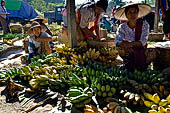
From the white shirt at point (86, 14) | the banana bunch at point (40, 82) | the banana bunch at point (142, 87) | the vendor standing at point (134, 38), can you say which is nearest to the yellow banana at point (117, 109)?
the banana bunch at point (142, 87)

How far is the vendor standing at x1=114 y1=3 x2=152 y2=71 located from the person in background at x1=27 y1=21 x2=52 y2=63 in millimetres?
1626

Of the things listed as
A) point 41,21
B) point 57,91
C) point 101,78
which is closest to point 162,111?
point 101,78

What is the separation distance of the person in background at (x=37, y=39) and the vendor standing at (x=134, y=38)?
163 cm

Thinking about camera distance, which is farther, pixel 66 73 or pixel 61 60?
pixel 61 60

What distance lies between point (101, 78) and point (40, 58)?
6.02 ft

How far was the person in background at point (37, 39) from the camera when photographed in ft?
12.4

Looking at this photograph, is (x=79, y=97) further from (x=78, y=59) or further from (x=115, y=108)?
(x=78, y=59)

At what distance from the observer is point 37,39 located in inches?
150

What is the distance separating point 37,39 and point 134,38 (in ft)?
6.42

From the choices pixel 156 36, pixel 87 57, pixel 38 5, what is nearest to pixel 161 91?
pixel 87 57

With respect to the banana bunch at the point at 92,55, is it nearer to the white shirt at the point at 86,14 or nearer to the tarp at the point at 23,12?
the white shirt at the point at 86,14

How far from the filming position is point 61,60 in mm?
3498

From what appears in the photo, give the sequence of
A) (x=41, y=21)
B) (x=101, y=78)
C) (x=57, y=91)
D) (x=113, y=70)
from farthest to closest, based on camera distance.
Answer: (x=41, y=21) → (x=113, y=70) → (x=57, y=91) → (x=101, y=78)

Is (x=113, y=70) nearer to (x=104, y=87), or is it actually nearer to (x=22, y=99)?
(x=104, y=87)
